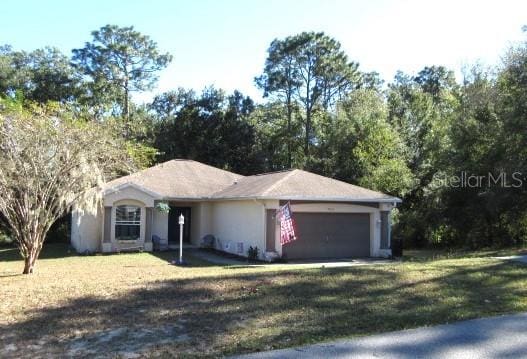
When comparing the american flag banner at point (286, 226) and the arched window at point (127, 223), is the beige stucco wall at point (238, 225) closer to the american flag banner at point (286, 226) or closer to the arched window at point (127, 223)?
the american flag banner at point (286, 226)

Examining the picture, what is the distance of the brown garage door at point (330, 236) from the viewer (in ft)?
68.7

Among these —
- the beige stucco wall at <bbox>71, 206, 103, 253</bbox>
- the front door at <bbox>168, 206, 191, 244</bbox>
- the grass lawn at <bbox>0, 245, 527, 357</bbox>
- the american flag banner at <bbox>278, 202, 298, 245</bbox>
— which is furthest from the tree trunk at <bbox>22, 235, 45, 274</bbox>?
the front door at <bbox>168, 206, 191, 244</bbox>

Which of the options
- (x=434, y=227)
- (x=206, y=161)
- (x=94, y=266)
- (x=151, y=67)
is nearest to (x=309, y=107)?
(x=206, y=161)

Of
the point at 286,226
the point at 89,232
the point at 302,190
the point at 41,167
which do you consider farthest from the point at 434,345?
the point at 89,232

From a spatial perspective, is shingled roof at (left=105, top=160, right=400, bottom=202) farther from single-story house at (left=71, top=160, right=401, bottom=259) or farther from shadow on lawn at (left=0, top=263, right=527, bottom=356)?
shadow on lawn at (left=0, top=263, right=527, bottom=356)

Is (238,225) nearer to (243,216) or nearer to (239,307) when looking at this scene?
(243,216)

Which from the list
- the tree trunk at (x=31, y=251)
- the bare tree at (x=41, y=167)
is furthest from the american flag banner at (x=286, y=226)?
the tree trunk at (x=31, y=251)

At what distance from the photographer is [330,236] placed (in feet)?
70.9

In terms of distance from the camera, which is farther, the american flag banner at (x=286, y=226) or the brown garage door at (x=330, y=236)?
the brown garage door at (x=330, y=236)

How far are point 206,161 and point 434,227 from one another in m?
19.5

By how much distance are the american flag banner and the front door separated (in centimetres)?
893

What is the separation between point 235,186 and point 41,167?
1369cm

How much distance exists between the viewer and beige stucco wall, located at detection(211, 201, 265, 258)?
21062mm

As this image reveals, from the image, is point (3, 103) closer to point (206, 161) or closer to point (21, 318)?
point (21, 318)
